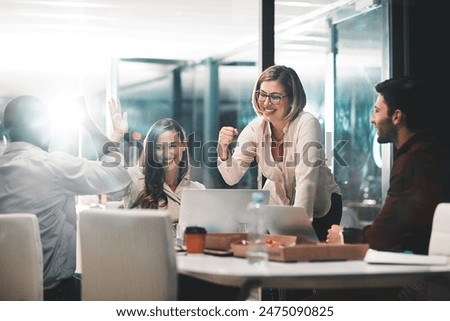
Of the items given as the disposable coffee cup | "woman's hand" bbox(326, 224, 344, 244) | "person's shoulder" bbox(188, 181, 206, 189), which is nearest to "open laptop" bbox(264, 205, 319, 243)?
"woman's hand" bbox(326, 224, 344, 244)

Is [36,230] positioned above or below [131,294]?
above

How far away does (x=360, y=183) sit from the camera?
5.90 m

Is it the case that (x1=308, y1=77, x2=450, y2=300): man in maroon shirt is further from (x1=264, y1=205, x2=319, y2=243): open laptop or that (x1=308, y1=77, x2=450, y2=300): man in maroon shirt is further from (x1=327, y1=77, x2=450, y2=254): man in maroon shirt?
(x1=264, y1=205, x2=319, y2=243): open laptop

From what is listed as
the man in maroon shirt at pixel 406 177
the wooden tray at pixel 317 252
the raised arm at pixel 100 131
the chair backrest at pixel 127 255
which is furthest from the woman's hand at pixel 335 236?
the raised arm at pixel 100 131

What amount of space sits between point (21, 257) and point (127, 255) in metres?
0.74

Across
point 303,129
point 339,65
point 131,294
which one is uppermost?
point 339,65

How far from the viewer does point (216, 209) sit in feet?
12.6

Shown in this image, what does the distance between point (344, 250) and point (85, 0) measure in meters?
3.19

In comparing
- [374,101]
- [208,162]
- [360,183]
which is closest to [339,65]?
[374,101]

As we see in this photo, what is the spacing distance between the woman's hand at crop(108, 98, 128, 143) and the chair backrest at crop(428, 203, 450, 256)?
2.50 meters

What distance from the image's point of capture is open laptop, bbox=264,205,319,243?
12.0 ft

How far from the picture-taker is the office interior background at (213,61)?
532 centimetres
